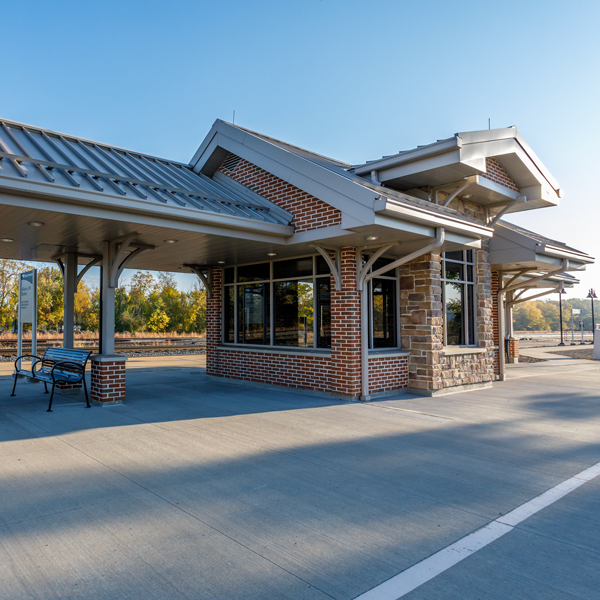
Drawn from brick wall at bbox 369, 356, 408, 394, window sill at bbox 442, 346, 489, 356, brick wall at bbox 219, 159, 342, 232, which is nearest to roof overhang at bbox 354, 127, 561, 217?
brick wall at bbox 219, 159, 342, 232

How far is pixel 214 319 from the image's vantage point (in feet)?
39.6

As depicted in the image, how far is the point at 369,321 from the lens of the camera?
935 centimetres

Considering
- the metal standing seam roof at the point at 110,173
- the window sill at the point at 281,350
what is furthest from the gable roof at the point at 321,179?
the window sill at the point at 281,350

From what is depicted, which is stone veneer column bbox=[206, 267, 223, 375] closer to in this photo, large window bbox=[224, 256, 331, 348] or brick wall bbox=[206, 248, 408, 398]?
large window bbox=[224, 256, 331, 348]

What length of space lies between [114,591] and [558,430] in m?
6.31

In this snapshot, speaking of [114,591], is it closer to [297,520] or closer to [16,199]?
[297,520]

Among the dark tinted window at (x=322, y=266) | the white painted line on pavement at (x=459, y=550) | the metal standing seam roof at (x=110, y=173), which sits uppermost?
the metal standing seam roof at (x=110, y=173)

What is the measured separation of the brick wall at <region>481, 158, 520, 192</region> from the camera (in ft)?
34.2

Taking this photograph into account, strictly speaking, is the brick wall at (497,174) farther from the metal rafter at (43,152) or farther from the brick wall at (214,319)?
the metal rafter at (43,152)

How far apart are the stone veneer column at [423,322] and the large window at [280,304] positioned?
1.79 metres

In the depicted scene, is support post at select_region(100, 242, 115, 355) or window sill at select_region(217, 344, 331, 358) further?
window sill at select_region(217, 344, 331, 358)

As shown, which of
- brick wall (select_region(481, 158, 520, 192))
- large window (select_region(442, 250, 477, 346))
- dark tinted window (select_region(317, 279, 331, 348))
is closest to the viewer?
dark tinted window (select_region(317, 279, 331, 348))

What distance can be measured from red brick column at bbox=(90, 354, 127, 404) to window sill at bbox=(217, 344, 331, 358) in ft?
10.8

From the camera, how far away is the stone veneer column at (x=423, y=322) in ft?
30.7
